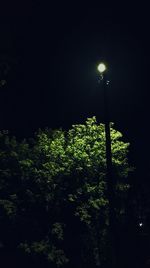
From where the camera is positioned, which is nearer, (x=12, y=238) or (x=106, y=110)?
(x=106, y=110)

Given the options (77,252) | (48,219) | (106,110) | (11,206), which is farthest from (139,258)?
(106,110)

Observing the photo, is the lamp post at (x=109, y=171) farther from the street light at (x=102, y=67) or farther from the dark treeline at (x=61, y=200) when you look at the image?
the dark treeline at (x=61, y=200)

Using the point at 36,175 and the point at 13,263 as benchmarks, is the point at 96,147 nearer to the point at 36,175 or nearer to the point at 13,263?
the point at 36,175

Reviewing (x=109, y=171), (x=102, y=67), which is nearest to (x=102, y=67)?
(x=102, y=67)

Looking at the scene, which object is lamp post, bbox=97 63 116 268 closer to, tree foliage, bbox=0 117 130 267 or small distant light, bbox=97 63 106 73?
small distant light, bbox=97 63 106 73

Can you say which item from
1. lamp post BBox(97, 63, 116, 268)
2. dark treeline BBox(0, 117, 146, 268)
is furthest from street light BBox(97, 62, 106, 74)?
dark treeline BBox(0, 117, 146, 268)

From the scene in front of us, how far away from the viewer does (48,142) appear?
25469mm

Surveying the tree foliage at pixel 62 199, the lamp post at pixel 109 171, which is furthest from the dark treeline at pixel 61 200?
the lamp post at pixel 109 171

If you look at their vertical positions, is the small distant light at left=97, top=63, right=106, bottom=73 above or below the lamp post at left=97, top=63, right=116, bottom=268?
above

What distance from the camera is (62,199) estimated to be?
23.2 metres

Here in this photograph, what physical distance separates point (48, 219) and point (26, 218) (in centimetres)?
116

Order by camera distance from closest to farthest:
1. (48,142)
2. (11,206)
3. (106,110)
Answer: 1. (106,110)
2. (11,206)
3. (48,142)

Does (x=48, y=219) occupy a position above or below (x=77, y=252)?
above

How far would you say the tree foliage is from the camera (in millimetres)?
23078
